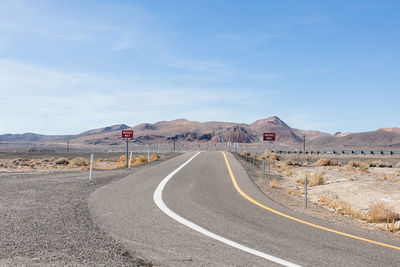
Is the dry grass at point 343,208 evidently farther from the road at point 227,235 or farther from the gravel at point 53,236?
the gravel at point 53,236

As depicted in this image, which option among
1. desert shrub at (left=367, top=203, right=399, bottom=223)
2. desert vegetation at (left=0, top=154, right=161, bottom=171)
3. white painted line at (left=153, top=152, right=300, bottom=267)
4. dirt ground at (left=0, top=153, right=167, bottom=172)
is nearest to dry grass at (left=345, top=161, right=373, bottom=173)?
desert vegetation at (left=0, top=154, right=161, bottom=171)

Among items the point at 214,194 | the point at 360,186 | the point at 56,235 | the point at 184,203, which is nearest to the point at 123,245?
the point at 56,235

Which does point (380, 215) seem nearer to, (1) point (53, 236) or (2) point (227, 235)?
(2) point (227, 235)

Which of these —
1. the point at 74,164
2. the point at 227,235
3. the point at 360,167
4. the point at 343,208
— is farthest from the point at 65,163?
the point at 227,235

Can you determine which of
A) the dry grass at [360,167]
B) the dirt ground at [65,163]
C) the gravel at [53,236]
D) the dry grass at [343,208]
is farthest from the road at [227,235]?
the dry grass at [360,167]

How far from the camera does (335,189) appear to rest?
16.6m

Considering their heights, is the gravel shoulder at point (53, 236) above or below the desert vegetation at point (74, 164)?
above

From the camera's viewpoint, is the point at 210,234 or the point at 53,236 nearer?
the point at 53,236

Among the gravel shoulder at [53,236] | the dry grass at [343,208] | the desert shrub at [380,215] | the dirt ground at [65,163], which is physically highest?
the gravel shoulder at [53,236]

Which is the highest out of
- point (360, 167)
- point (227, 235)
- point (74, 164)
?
point (227, 235)

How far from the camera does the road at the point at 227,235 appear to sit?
4684 mm

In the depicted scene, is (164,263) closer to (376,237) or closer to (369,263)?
(369,263)

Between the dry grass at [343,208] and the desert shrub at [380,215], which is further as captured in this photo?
the dry grass at [343,208]

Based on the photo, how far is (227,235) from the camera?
19.2 ft
